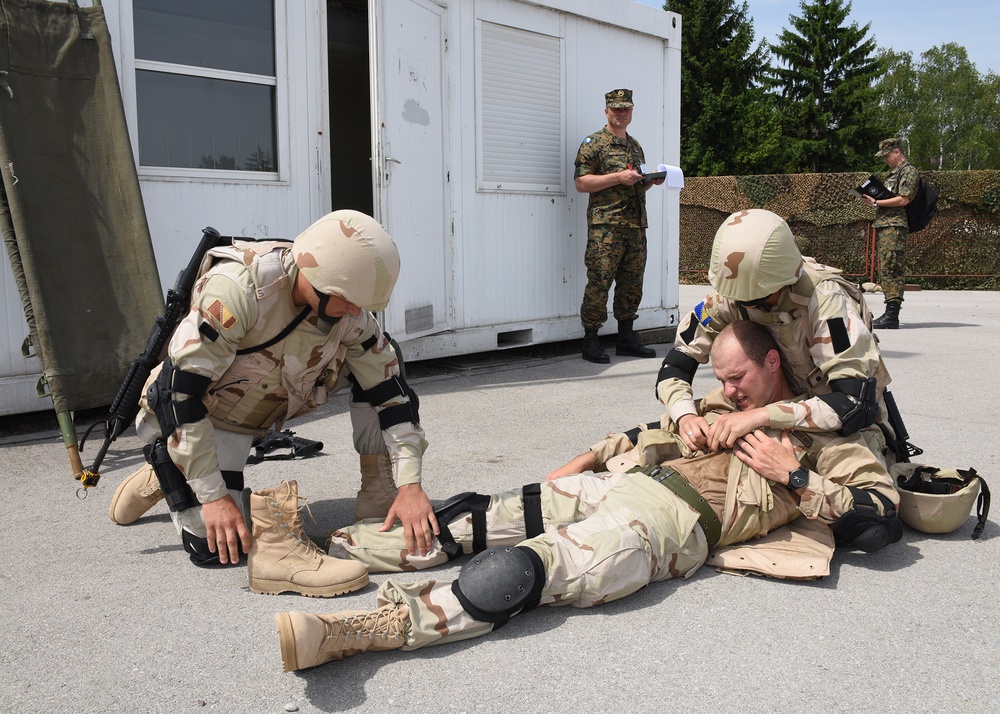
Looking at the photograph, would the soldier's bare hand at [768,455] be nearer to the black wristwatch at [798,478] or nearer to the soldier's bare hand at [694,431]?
the black wristwatch at [798,478]

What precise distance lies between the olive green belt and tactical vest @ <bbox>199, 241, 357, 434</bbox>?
119 centimetres

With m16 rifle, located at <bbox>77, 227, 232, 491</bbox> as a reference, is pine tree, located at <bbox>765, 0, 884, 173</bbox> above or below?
above

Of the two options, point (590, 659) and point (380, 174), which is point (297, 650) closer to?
point (590, 659)

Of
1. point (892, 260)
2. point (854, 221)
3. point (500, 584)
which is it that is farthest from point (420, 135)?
point (854, 221)

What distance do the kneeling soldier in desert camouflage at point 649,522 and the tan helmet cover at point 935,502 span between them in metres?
0.38

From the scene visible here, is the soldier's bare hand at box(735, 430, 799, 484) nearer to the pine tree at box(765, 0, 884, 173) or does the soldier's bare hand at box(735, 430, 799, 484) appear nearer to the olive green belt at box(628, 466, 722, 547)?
the olive green belt at box(628, 466, 722, 547)

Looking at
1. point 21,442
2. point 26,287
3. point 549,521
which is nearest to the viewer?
point 549,521

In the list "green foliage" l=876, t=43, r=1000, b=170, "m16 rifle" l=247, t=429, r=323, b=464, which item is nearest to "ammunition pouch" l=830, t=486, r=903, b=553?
"m16 rifle" l=247, t=429, r=323, b=464

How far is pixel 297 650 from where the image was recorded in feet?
7.06

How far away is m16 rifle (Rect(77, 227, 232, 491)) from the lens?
3.41m

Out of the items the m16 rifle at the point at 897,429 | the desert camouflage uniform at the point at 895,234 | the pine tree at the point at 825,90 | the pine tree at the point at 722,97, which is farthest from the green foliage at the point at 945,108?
the m16 rifle at the point at 897,429

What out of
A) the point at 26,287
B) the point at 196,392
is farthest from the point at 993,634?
the point at 26,287

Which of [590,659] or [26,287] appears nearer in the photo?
[590,659]

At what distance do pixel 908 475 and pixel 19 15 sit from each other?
14.8 ft
